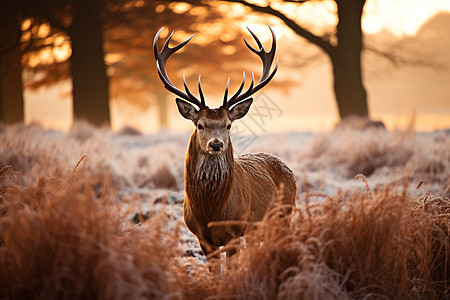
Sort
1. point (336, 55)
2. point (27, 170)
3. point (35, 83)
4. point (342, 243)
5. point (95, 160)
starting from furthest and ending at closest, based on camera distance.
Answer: point (35, 83)
point (336, 55)
point (95, 160)
point (27, 170)
point (342, 243)

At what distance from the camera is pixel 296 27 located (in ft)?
39.3

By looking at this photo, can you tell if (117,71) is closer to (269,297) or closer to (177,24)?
(177,24)

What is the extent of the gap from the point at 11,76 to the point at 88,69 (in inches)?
142

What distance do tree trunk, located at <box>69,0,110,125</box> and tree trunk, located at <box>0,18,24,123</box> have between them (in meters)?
1.71

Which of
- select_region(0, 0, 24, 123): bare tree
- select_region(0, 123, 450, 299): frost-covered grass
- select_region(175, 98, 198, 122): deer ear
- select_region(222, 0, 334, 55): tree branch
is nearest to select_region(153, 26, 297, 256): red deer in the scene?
select_region(175, 98, 198, 122): deer ear

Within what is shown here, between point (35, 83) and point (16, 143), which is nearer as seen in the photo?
point (16, 143)

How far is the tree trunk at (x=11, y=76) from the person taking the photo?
1248cm

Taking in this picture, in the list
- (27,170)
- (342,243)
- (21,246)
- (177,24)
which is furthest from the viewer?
(177,24)

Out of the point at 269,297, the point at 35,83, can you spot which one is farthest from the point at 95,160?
the point at 35,83

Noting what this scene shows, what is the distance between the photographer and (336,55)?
Answer: 12.3 m

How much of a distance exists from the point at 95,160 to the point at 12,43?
28.5 feet

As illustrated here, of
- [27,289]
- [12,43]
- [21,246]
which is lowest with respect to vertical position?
[27,289]

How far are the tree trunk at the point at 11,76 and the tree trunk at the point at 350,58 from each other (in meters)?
9.99

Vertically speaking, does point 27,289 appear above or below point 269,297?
above
